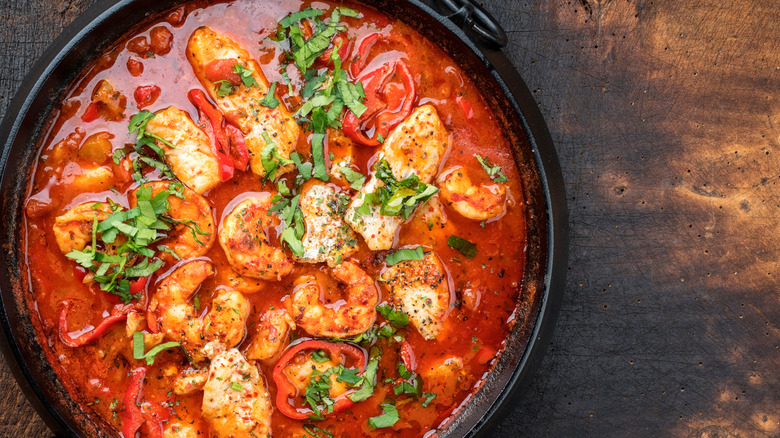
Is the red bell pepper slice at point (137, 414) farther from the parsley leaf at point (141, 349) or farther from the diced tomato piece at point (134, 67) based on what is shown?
the diced tomato piece at point (134, 67)

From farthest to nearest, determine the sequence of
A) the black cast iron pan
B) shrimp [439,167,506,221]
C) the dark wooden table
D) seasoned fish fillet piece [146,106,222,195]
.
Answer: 1. the dark wooden table
2. shrimp [439,167,506,221]
3. seasoned fish fillet piece [146,106,222,195]
4. the black cast iron pan

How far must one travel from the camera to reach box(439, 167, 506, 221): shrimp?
2734 millimetres

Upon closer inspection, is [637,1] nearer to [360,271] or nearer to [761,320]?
[761,320]

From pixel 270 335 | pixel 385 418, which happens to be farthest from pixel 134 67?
pixel 385 418

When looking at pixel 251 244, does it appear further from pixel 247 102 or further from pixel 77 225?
pixel 77 225

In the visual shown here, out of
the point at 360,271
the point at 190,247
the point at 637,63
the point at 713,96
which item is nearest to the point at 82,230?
the point at 190,247

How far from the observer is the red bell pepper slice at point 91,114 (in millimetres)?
2678

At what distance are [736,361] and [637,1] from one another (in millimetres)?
2220

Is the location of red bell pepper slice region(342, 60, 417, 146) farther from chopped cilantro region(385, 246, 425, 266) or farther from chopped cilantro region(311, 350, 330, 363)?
chopped cilantro region(311, 350, 330, 363)

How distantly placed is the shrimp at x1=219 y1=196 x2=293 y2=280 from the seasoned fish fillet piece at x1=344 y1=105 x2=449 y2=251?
419mm

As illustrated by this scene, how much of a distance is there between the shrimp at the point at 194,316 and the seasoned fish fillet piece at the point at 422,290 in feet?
2.67

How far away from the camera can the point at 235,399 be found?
2.66 meters

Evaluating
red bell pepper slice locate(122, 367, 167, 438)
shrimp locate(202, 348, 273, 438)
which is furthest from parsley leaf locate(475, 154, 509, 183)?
red bell pepper slice locate(122, 367, 167, 438)

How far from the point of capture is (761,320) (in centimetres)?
319
